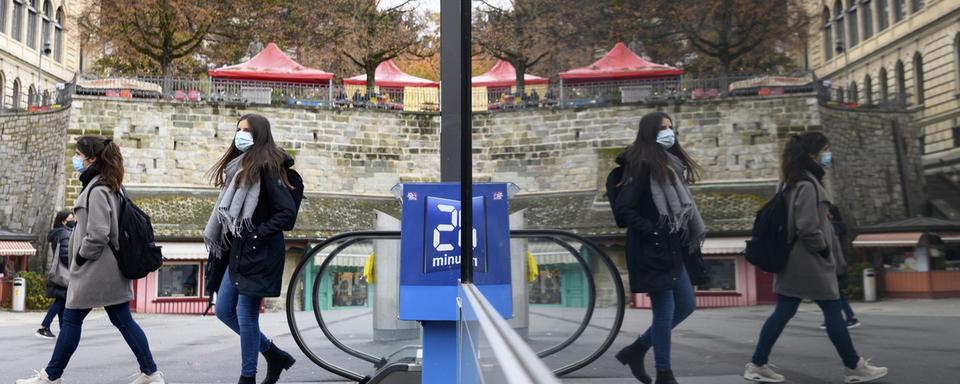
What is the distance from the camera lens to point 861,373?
11 cm

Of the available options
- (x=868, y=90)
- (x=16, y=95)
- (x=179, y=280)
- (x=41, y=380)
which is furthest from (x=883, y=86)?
(x=179, y=280)

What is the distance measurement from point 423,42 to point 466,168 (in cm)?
192

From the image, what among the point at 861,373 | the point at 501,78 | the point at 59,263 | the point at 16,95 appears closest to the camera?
the point at 861,373

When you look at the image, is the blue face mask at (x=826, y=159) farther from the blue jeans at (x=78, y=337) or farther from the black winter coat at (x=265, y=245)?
the blue jeans at (x=78, y=337)

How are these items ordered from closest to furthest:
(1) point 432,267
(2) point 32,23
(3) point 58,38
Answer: (1) point 432,267, (3) point 58,38, (2) point 32,23

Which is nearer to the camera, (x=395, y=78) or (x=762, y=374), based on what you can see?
(x=762, y=374)

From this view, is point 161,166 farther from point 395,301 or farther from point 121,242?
point 121,242

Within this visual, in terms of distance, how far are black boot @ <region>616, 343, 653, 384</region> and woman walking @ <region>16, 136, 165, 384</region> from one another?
1235 mm

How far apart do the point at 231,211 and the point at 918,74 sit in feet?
3.95

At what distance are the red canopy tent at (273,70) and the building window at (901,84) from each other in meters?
3.50

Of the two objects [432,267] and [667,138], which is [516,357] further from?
[432,267]

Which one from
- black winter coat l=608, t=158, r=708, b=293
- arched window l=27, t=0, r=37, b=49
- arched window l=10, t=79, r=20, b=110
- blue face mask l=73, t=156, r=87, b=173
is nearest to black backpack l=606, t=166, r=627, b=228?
black winter coat l=608, t=158, r=708, b=293

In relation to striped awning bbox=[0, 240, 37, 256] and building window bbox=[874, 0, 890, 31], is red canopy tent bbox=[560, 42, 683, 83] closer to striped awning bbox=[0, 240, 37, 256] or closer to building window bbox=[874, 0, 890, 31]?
building window bbox=[874, 0, 890, 31]

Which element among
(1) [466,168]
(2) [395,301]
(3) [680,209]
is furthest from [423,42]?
(3) [680,209]
